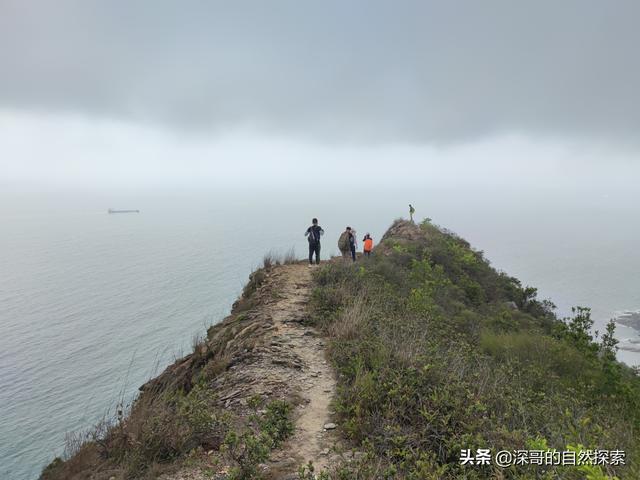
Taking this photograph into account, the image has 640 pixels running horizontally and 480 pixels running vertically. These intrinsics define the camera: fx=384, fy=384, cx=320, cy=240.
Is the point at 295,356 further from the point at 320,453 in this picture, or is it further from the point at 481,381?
the point at 481,381

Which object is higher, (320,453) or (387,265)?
(387,265)

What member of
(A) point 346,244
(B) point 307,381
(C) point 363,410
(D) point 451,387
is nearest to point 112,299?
(A) point 346,244

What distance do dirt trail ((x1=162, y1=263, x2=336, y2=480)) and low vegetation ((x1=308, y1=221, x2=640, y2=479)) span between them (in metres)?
0.45

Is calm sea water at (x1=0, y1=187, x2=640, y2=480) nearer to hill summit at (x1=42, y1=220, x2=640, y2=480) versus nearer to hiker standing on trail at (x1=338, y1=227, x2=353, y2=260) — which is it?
hill summit at (x1=42, y1=220, x2=640, y2=480)

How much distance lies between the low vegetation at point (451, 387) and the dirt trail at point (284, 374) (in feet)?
1.49

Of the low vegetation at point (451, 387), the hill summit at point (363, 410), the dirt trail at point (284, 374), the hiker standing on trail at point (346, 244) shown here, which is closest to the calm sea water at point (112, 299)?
the dirt trail at point (284, 374)

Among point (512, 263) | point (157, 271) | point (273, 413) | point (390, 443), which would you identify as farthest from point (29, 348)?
point (512, 263)

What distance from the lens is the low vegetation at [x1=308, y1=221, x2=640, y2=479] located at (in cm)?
469

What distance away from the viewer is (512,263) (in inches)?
3639

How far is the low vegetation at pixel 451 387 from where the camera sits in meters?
4.69

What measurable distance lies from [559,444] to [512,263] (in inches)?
3853

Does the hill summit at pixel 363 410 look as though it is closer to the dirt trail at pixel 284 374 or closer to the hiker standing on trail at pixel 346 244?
the dirt trail at pixel 284 374

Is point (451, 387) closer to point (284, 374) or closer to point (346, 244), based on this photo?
point (284, 374)

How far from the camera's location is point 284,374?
8.11 meters
